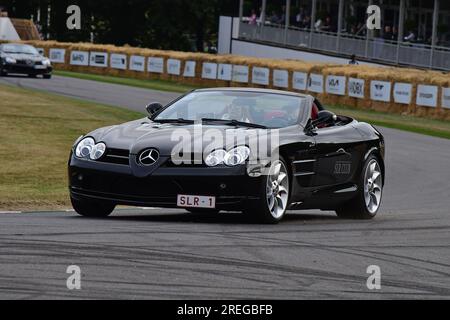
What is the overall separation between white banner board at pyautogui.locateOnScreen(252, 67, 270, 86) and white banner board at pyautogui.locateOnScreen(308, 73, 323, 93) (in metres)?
3.42

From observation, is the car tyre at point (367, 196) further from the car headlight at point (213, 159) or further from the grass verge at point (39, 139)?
the grass verge at point (39, 139)

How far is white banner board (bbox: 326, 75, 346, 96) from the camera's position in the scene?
42500 millimetres

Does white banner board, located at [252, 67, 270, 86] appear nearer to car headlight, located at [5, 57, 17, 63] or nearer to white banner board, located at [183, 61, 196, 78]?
white banner board, located at [183, 61, 196, 78]

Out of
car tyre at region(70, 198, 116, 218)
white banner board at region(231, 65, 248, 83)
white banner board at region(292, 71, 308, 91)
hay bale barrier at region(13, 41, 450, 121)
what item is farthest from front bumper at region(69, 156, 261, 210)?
white banner board at region(231, 65, 248, 83)

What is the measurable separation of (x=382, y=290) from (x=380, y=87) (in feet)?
107

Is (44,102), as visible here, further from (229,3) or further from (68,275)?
(229,3)

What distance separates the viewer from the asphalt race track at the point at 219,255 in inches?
314

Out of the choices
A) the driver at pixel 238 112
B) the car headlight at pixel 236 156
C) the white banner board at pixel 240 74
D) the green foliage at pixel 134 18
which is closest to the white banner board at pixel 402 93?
the white banner board at pixel 240 74

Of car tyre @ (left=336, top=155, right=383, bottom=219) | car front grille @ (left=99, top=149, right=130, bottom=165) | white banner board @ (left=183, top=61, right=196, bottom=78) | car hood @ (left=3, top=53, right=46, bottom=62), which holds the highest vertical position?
car front grille @ (left=99, top=149, right=130, bottom=165)

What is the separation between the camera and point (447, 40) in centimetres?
5234

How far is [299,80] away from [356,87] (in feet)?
12.2

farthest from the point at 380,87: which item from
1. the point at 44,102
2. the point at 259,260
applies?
the point at 259,260

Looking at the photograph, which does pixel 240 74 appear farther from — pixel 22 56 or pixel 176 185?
pixel 176 185

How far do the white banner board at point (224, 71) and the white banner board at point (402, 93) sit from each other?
39.8ft
